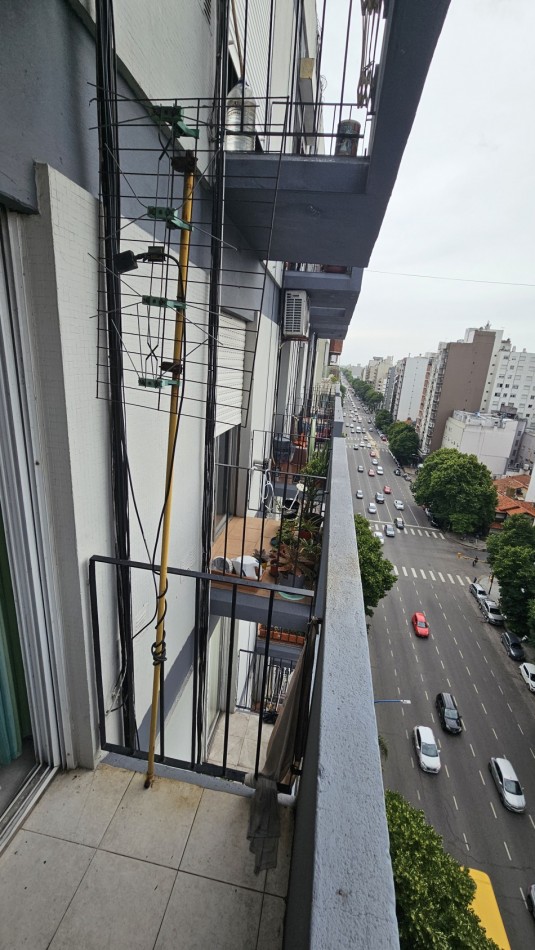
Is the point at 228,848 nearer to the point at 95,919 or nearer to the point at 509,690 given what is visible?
the point at 95,919

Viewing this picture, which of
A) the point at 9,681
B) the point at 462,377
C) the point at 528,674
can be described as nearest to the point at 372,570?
the point at 528,674

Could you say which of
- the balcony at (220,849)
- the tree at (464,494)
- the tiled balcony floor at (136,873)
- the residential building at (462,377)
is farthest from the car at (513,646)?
the residential building at (462,377)

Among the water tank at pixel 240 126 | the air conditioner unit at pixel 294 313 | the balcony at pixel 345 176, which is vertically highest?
the water tank at pixel 240 126

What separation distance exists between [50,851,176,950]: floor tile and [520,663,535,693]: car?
61.0 ft

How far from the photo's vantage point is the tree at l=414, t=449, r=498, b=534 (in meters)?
28.0

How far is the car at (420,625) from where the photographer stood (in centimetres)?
1853

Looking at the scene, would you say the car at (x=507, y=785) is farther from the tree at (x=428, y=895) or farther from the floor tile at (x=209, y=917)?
the floor tile at (x=209, y=917)

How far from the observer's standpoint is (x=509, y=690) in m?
15.9

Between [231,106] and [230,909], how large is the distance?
174 inches

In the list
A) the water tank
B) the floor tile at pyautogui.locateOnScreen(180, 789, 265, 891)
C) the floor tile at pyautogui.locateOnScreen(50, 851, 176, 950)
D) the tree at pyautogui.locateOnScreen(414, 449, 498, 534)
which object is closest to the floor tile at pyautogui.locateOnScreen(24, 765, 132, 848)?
the floor tile at pyautogui.locateOnScreen(50, 851, 176, 950)

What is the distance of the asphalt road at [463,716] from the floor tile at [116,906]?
11.9 m

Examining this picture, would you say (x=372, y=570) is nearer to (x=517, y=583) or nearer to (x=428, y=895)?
(x=428, y=895)

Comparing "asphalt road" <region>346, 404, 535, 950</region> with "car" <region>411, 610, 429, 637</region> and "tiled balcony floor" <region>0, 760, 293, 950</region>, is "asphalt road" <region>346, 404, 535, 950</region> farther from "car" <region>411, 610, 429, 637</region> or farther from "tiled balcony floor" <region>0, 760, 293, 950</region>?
"tiled balcony floor" <region>0, 760, 293, 950</region>

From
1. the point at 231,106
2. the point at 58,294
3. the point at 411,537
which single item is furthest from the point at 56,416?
the point at 411,537
